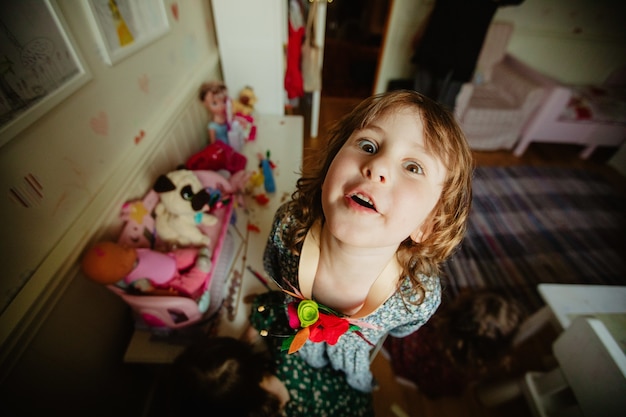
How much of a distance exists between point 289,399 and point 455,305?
2.72 ft

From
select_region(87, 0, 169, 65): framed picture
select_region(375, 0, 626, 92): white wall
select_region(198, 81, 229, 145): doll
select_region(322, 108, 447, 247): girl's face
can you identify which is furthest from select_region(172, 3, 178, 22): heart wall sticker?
select_region(375, 0, 626, 92): white wall

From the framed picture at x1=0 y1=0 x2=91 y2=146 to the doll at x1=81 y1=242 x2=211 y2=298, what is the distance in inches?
11.1

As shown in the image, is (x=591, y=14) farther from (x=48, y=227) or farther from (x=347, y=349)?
(x=48, y=227)

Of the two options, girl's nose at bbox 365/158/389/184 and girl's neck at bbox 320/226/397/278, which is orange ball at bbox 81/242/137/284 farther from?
girl's nose at bbox 365/158/389/184

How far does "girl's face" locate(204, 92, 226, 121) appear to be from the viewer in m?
1.30

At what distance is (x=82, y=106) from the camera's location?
2.27 ft

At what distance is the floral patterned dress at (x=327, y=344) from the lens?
649 millimetres

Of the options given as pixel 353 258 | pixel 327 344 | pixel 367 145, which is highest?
pixel 367 145

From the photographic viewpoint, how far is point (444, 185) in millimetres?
508

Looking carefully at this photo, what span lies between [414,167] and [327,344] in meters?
0.59

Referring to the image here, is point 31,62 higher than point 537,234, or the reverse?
point 31,62

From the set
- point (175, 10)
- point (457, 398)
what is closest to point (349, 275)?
point (457, 398)

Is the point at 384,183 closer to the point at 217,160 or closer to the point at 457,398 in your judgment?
the point at 217,160

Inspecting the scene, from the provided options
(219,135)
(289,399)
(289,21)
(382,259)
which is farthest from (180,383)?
(289,21)
